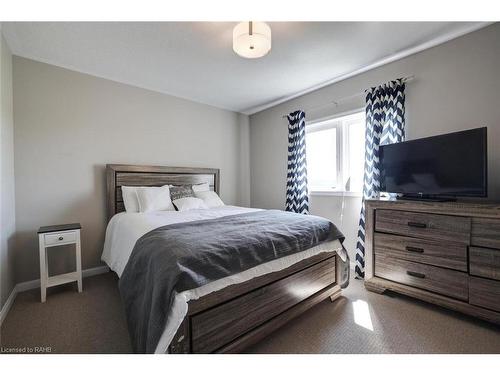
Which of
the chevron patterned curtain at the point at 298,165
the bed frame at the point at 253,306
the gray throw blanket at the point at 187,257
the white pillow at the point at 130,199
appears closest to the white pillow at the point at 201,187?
the white pillow at the point at 130,199

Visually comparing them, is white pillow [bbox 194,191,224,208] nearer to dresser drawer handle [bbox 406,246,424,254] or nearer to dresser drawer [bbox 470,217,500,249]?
dresser drawer handle [bbox 406,246,424,254]

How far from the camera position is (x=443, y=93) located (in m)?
2.06

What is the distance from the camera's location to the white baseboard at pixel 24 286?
1.80 meters

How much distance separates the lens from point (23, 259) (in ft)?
7.36

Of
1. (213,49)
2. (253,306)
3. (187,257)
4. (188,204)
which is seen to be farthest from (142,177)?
(253,306)

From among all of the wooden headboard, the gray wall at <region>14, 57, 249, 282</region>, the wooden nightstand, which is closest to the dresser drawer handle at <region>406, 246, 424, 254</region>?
the wooden headboard

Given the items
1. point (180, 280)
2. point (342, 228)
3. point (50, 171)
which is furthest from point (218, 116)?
point (180, 280)

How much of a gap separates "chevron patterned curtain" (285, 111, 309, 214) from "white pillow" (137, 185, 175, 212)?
5.55 ft

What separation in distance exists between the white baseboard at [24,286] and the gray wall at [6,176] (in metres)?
0.05

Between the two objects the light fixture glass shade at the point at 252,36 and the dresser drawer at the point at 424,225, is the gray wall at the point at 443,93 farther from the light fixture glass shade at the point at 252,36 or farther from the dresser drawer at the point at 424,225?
the light fixture glass shade at the point at 252,36

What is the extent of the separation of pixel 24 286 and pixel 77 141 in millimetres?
1592

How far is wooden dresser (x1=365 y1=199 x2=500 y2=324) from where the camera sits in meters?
1.55

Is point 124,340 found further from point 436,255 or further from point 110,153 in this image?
point 436,255

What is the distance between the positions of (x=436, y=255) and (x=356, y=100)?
72.5 inches
